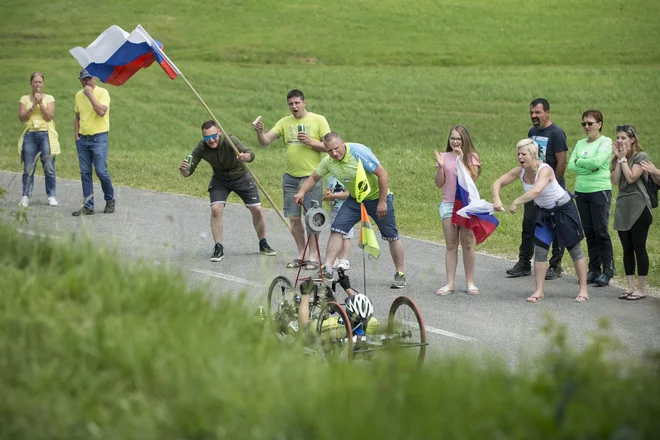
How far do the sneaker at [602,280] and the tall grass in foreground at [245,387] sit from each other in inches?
251

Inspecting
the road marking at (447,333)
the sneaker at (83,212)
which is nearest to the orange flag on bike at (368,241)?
the road marking at (447,333)

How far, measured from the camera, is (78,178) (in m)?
19.0

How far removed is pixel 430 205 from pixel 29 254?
1043 centimetres

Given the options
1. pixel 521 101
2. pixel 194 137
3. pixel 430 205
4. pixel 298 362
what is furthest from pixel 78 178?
pixel 521 101

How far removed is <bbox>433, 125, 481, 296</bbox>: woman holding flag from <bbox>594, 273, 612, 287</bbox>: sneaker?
54.3 inches

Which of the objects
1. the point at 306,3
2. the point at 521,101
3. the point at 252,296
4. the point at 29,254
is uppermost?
the point at 306,3

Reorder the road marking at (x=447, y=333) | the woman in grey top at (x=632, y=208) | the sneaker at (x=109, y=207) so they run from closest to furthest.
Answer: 1. the road marking at (x=447, y=333)
2. the woman in grey top at (x=632, y=208)
3. the sneaker at (x=109, y=207)

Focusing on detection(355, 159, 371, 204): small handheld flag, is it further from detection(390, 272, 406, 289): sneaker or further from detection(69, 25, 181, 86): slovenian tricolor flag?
detection(69, 25, 181, 86): slovenian tricolor flag

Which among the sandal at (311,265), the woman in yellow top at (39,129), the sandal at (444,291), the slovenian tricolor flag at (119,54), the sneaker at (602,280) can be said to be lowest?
the sandal at (444,291)

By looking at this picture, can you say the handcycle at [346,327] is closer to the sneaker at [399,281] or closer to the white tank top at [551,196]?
the sneaker at [399,281]

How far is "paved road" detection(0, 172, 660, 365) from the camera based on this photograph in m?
9.12

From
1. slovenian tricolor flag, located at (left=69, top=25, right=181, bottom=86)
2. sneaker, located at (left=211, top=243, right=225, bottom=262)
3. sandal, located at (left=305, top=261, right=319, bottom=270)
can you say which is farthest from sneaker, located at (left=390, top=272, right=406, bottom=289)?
slovenian tricolor flag, located at (left=69, top=25, right=181, bottom=86)

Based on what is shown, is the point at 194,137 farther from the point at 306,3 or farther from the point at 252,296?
the point at 306,3

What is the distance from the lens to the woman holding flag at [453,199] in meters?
11.0
